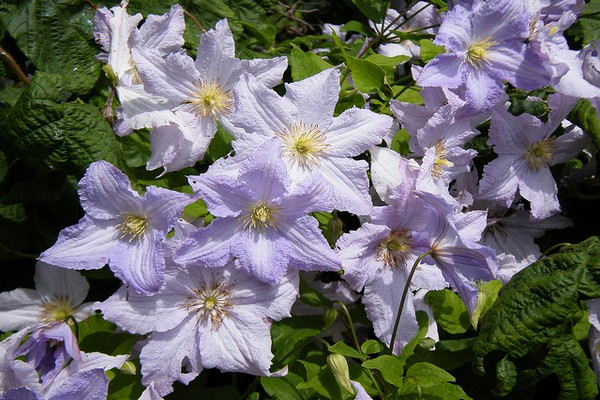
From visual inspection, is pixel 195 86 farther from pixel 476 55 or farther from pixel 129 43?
pixel 476 55

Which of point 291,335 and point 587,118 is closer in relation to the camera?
point 291,335

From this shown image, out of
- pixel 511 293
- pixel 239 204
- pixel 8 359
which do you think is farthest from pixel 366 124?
pixel 8 359

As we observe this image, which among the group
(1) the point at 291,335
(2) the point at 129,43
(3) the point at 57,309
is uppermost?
(2) the point at 129,43

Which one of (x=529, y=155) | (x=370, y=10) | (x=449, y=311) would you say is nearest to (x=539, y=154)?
(x=529, y=155)

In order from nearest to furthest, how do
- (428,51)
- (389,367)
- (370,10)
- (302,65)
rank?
1. (389,367)
2. (302,65)
3. (428,51)
4. (370,10)

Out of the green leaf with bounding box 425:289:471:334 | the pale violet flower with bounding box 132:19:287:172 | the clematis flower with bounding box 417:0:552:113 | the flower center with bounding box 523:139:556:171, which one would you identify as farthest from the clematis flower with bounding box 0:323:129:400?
the flower center with bounding box 523:139:556:171

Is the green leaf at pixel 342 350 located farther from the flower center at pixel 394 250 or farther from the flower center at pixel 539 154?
the flower center at pixel 539 154
